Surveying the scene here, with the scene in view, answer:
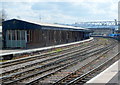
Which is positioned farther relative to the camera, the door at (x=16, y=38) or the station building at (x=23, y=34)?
the door at (x=16, y=38)

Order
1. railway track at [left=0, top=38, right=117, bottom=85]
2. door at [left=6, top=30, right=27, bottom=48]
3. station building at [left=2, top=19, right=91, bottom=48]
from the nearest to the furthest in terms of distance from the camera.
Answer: railway track at [left=0, top=38, right=117, bottom=85]
station building at [left=2, top=19, right=91, bottom=48]
door at [left=6, top=30, right=27, bottom=48]

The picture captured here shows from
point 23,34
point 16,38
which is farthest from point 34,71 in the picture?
point 16,38

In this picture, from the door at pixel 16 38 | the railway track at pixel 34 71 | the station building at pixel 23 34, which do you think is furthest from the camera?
the door at pixel 16 38

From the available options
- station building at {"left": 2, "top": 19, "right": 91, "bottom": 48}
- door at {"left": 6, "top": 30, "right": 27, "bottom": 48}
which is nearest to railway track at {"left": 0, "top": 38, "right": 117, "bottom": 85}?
station building at {"left": 2, "top": 19, "right": 91, "bottom": 48}

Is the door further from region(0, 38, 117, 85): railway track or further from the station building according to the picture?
region(0, 38, 117, 85): railway track

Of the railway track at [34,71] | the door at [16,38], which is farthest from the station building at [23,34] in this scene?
the railway track at [34,71]

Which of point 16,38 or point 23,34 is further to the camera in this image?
point 16,38

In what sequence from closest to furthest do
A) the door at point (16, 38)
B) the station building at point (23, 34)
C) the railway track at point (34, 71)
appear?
1. the railway track at point (34, 71)
2. the station building at point (23, 34)
3. the door at point (16, 38)

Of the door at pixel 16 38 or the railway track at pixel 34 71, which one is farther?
the door at pixel 16 38

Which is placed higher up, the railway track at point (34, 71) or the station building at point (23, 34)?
the station building at point (23, 34)

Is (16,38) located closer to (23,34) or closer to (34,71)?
(23,34)

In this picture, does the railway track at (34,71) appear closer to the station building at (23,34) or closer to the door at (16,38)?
the station building at (23,34)

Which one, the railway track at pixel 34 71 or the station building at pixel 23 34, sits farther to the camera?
the station building at pixel 23 34

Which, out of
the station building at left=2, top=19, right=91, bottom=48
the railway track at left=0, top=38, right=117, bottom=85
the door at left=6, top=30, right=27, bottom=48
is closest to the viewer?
the railway track at left=0, top=38, right=117, bottom=85
